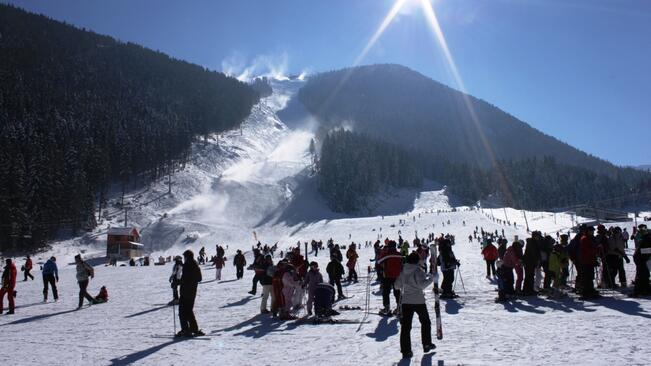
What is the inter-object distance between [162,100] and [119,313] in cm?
14804

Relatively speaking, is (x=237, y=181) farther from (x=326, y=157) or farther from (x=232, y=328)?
(x=232, y=328)

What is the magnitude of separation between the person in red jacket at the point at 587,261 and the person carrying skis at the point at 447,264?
3.20 m

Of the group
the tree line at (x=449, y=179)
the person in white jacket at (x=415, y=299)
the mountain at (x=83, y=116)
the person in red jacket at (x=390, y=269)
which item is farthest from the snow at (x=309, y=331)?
the tree line at (x=449, y=179)

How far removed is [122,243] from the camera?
66062mm

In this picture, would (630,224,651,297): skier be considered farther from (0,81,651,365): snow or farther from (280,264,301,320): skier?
(280,264,301,320): skier

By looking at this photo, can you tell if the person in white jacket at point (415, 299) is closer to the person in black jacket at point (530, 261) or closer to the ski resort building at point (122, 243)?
the person in black jacket at point (530, 261)

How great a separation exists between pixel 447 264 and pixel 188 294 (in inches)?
284

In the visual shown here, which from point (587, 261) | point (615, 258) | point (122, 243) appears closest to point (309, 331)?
point (587, 261)

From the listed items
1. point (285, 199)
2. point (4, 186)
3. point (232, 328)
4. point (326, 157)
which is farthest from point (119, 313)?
point (326, 157)

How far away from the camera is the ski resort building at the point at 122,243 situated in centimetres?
6525

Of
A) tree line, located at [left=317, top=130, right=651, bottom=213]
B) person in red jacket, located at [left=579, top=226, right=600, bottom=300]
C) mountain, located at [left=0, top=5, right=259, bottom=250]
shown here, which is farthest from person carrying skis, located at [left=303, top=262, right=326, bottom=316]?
tree line, located at [left=317, top=130, right=651, bottom=213]

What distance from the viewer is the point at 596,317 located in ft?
32.0

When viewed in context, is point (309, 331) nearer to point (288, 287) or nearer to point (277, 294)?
point (288, 287)

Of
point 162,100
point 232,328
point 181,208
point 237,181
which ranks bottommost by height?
point 232,328
